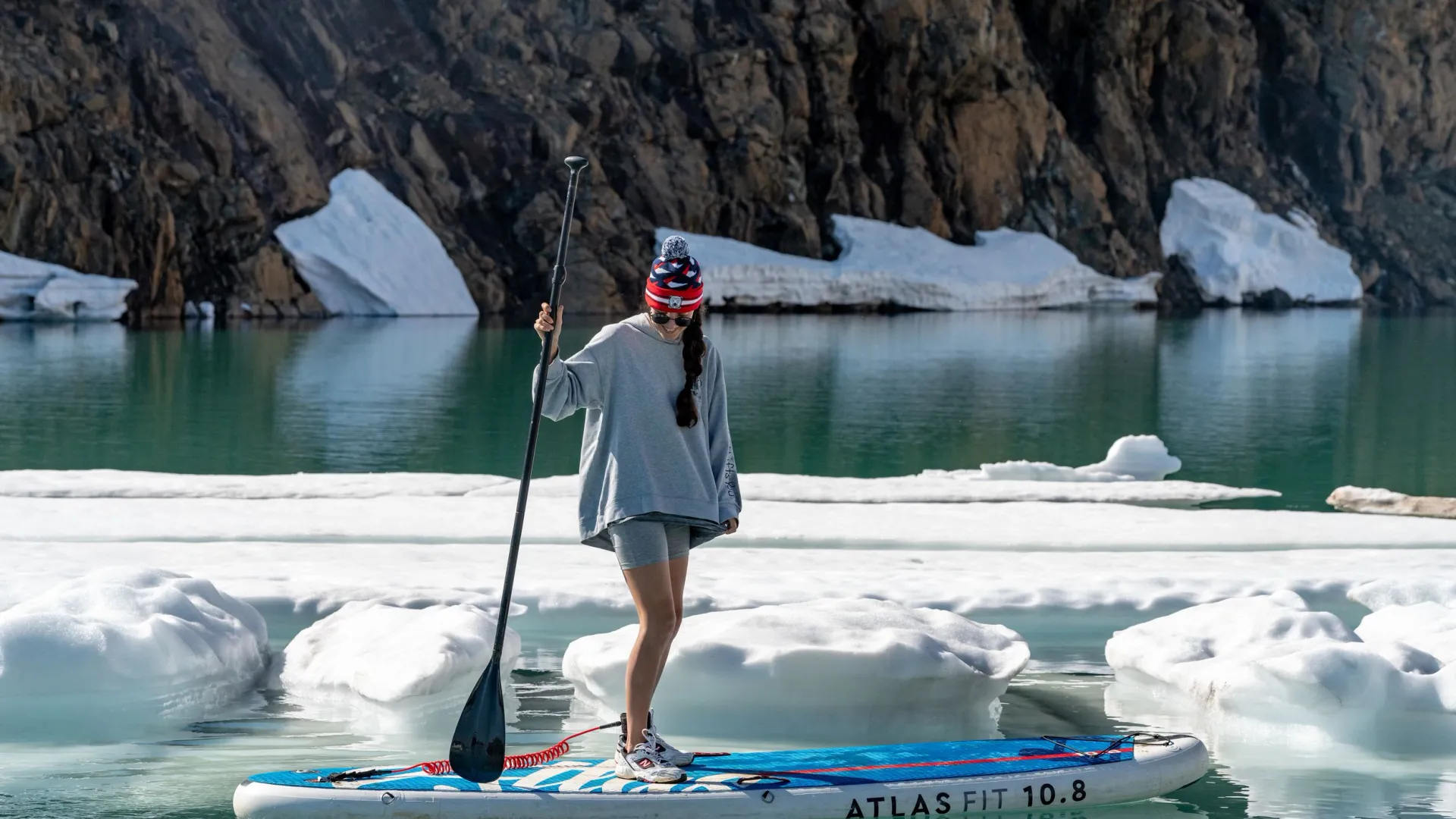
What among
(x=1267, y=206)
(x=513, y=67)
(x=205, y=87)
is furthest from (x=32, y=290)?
(x=1267, y=206)

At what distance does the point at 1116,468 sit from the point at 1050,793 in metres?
12.7

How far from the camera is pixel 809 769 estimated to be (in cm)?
580

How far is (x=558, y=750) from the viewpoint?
612 centimetres

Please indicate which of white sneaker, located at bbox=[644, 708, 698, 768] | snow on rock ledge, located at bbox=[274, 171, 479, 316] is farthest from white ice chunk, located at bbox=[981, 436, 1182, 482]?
snow on rock ledge, located at bbox=[274, 171, 479, 316]

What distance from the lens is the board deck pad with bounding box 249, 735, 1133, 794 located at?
18.0ft

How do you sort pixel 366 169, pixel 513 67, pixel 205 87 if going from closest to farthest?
pixel 205 87
pixel 366 169
pixel 513 67

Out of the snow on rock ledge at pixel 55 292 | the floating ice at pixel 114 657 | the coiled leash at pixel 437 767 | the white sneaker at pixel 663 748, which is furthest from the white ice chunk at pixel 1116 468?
the snow on rock ledge at pixel 55 292

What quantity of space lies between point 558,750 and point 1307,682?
9.63 ft

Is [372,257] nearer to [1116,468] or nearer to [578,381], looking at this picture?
[1116,468]

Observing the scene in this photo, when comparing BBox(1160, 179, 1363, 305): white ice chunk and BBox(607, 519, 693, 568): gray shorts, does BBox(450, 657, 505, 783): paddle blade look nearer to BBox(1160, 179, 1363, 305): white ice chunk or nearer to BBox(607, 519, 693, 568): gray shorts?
BBox(607, 519, 693, 568): gray shorts

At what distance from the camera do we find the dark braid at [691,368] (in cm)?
543

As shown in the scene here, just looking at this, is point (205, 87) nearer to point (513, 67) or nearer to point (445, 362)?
point (513, 67)

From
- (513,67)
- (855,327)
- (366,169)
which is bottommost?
(855,327)

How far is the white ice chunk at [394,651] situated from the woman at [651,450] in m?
1.73
